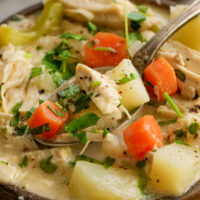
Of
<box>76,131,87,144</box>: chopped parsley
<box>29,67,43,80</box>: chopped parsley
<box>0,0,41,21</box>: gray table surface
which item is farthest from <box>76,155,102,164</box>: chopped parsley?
<box>0,0,41,21</box>: gray table surface

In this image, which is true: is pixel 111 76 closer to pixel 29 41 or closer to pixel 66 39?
pixel 66 39

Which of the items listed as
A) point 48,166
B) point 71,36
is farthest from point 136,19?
point 48,166

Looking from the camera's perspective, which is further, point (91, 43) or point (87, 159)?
point (91, 43)

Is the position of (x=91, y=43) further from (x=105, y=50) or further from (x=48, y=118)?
(x=48, y=118)

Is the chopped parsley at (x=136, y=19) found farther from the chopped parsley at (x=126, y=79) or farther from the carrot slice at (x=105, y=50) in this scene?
the chopped parsley at (x=126, y=79)

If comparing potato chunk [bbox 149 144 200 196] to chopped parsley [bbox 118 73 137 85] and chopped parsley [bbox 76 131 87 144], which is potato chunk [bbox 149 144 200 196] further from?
chopped parsley [bbox 118 73 137 85]

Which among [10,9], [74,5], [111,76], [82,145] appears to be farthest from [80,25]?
[10,9]

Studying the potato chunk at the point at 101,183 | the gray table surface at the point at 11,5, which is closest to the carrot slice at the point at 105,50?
the potato chunk at the point at 101,183

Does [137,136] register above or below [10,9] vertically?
above
